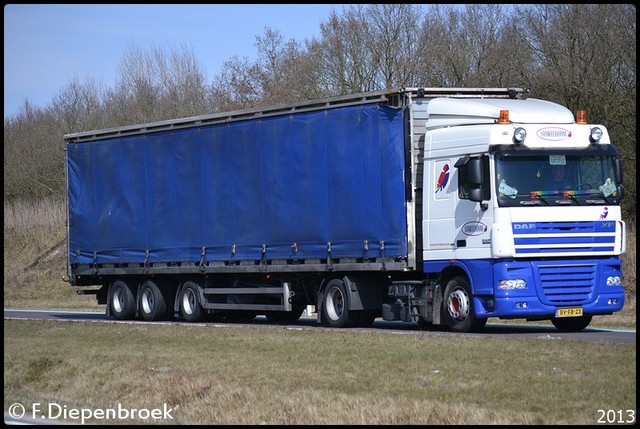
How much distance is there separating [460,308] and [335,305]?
3.54 metres

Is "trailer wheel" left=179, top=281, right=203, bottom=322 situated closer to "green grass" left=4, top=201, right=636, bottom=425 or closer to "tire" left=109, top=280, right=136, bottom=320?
"tire" left=109, top=280, right=136, bottom=320

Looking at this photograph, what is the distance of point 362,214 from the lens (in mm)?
22734

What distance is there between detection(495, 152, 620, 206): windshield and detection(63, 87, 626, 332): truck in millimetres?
26

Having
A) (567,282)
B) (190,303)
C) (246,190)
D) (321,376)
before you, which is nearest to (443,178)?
(567,282)

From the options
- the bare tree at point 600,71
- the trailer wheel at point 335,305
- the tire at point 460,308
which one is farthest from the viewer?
the bare tree at point 600,71

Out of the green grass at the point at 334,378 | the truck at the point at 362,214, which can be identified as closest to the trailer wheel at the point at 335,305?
the truck at the point at 362,214

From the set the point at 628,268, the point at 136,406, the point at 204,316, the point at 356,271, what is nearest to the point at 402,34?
the point at 628,268

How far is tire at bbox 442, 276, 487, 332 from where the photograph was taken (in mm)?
20875

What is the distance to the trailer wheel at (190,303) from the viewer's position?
27.4 metres

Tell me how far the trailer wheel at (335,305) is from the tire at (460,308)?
253 cm

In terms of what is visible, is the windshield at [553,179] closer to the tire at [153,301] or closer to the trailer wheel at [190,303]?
the trailer wheel at [190,303]

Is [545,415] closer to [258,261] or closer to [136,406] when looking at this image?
[136,406]

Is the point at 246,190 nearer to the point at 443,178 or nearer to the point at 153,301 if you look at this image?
the point at 153,301

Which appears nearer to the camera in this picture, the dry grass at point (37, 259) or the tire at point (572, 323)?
the tire at point (572, 323)
